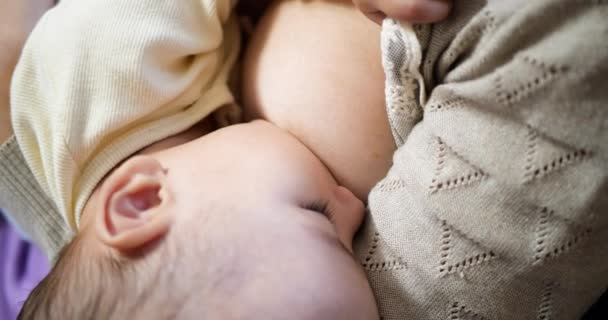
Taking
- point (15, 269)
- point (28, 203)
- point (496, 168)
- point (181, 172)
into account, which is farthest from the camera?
point (15, 269)

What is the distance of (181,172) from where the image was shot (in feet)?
2.15

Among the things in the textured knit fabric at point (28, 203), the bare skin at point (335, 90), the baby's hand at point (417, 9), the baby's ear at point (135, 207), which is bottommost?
the textured knit fabric at point (28, 203)

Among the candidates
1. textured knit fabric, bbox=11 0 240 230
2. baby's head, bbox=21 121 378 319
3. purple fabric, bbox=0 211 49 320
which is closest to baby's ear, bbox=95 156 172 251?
baby's head, bbox=21 121 378 319

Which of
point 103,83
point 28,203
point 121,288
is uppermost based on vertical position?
point 103,83

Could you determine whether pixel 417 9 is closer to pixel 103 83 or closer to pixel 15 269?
pixel 103 83

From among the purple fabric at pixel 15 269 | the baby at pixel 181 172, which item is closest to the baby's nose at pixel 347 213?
the baby at pixel 181 172

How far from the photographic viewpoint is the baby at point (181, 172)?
582 mm

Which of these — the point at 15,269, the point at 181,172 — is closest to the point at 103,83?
the point at 181,172

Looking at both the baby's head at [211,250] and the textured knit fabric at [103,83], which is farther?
the textured knit fabric at [103,83]

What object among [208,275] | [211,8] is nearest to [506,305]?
[208,275]

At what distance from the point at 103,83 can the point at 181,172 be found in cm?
19

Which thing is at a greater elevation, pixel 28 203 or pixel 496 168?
pixel 496 168

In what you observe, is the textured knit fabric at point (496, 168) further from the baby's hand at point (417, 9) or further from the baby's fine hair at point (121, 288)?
the baby's fine hair at point (121, 288)

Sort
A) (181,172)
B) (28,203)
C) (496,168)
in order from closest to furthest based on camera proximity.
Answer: (496,168), (181,172), (28,203)
